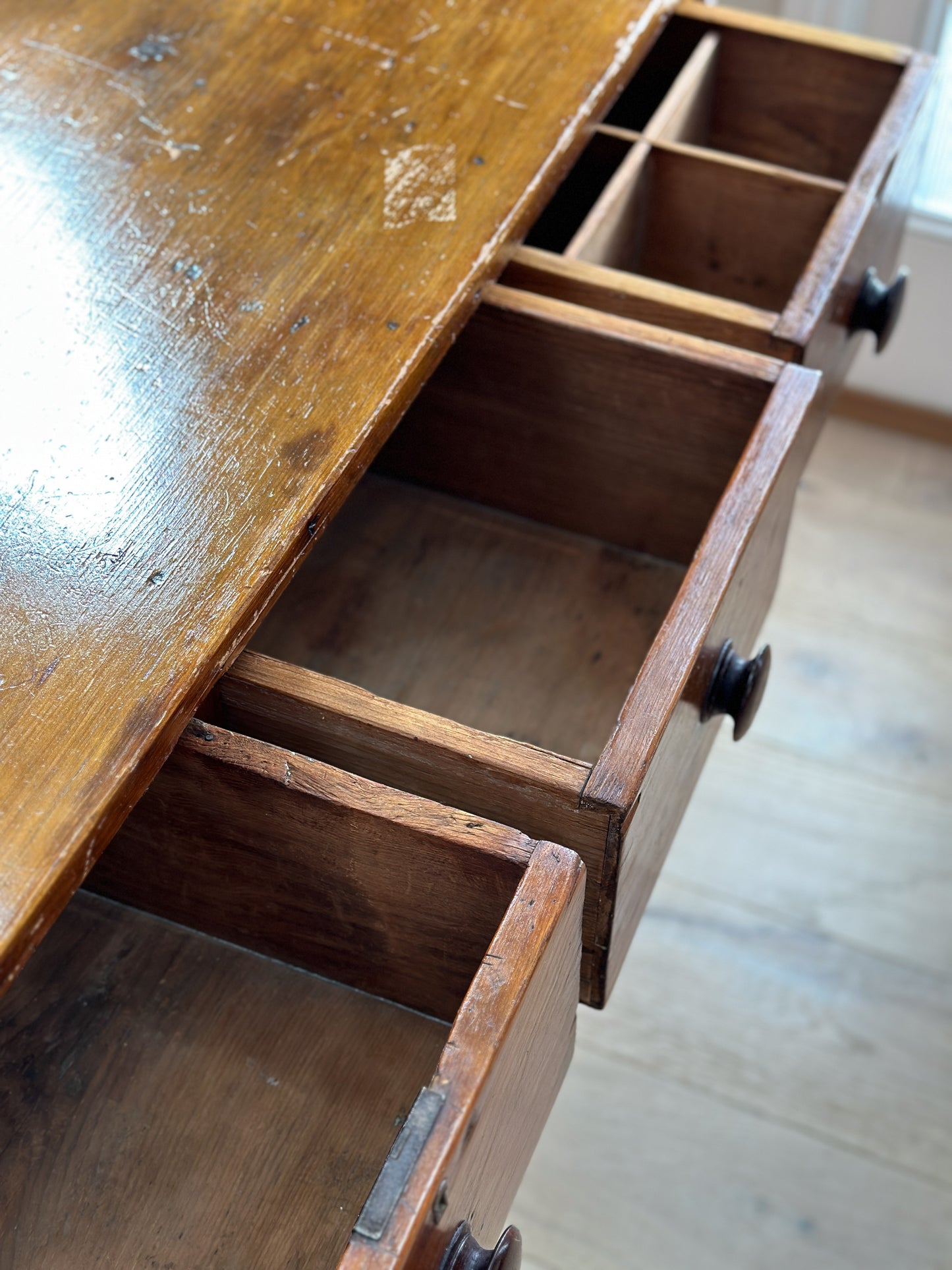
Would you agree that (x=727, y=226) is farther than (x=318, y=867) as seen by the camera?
Yes

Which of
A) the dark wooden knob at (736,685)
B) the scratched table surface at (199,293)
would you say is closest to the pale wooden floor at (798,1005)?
the dark wooden knob at (736,685)

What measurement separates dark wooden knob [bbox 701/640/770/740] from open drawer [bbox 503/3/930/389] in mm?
171

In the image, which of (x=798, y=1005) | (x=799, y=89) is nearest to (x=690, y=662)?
(x=799, y=89)

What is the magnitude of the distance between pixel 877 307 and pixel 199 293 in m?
0.43

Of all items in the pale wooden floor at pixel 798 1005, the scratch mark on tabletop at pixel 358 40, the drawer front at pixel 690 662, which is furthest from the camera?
the pale wooden floor at pixel 798 1005

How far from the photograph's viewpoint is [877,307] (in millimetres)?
812

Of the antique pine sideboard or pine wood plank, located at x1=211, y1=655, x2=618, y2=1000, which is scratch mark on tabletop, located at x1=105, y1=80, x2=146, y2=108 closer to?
the antique pine sideboard

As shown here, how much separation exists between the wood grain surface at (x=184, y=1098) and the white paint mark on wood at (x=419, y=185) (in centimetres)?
36

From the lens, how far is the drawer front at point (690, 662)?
515 mm

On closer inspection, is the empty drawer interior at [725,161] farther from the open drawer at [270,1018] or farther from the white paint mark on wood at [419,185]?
the open drawer at [270,1018]

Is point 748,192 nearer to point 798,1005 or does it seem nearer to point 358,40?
point 358,40

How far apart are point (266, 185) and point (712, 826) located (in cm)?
83

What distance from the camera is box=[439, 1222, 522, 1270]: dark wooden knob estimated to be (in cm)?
44

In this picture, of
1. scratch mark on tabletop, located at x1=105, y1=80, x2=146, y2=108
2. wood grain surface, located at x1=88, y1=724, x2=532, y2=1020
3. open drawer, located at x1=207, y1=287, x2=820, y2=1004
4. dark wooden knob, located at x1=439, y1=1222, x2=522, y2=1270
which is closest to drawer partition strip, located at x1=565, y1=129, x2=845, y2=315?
open drawer, located at x1=207, y1=287, x2=820, y2=1004
